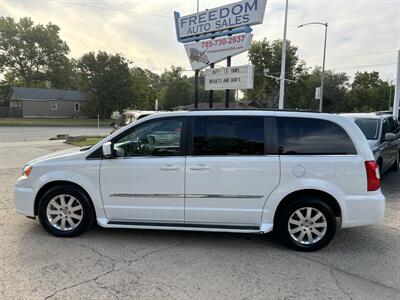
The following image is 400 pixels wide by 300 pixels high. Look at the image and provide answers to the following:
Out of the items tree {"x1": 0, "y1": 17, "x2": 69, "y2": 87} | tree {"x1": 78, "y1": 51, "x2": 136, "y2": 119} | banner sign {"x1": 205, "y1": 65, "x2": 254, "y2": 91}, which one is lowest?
banner sign {"x1": 205, "y1": 65, "x2": 254, "y2": 91}

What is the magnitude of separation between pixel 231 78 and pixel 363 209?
7.48 meters

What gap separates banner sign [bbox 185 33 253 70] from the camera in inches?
412

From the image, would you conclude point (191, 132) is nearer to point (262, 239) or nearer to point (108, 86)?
point (262, 239)

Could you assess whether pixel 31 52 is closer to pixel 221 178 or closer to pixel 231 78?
pixel 231 78

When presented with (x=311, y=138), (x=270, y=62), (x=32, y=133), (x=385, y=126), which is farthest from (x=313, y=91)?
(x=311, y=138)

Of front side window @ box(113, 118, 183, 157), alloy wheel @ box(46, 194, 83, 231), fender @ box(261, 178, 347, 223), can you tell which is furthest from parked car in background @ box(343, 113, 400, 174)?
alloy wheel @ box(46, 194, 83, 231)

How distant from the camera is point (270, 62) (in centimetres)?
5778

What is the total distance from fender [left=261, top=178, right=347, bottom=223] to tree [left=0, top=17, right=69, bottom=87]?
69.7 metres

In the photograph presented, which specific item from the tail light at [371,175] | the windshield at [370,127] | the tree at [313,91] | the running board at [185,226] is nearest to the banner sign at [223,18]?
the windshield at [370,127]

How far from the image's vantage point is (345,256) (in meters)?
4.05

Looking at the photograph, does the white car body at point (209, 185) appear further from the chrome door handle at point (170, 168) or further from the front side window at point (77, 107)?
the front side window at point (77, 107)

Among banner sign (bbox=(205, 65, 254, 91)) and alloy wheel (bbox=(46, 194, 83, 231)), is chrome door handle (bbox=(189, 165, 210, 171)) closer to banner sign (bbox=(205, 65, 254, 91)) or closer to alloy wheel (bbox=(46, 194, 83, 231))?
alloy wheel (bbox=(46, 194, 83, 231))

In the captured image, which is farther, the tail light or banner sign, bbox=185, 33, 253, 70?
banner sign, bbox=185, 33, 253, 70

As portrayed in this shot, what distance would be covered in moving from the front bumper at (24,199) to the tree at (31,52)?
6749cm
